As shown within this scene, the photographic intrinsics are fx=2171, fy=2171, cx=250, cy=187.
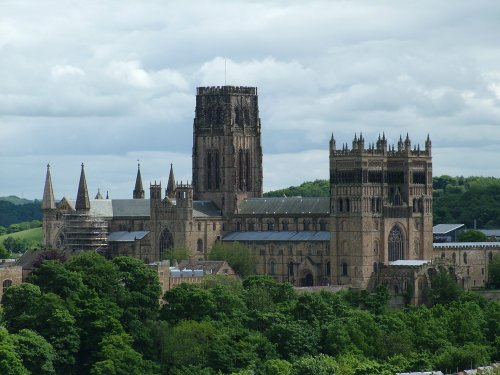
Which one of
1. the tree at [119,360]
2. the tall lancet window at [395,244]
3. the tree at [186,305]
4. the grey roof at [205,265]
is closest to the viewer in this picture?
the tree at [119,360]

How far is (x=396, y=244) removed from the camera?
192m

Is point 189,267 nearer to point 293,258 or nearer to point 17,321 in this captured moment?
point 293,258

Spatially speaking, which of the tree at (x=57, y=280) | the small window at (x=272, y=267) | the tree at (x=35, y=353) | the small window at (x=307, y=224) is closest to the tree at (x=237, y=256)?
the small window at (x=272, y=267)

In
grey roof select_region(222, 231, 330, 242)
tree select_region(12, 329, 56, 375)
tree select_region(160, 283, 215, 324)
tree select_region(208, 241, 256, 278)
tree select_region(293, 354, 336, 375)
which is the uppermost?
grey roof select_region(222, 231, 330, 242)

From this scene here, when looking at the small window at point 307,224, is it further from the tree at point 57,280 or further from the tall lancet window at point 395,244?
the tree at point 57,280

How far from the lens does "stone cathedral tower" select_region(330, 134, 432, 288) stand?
188 meters

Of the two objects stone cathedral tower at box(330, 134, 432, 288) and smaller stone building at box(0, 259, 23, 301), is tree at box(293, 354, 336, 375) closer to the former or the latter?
smaller stone building at box(0, 259, 23, 301)

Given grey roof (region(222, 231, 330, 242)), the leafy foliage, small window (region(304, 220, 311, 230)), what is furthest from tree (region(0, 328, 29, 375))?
small window (region(304, 220, 311, 230))

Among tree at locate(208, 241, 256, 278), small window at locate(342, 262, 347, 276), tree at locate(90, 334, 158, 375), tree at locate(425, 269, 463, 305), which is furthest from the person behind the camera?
tree at locate(208, 241, 256, 278)

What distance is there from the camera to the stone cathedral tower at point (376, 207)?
188250 mm

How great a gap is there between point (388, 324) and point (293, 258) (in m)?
Result: 34.7

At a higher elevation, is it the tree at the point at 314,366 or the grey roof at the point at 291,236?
the grey roof at the point at 291,236

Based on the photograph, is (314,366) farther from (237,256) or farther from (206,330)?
(237,256)

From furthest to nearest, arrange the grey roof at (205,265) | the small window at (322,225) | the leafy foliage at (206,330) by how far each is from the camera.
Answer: the small window at (322,225) → the grey roof at (205,265) → the leafy foliage at (206,330)
